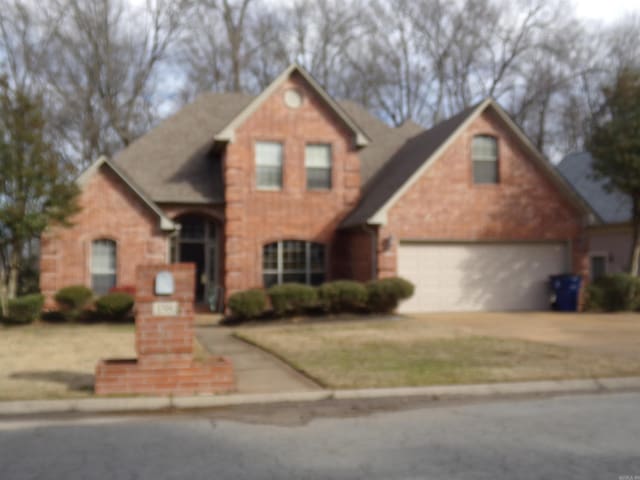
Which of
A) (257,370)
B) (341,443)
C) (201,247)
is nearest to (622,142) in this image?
(201,247)

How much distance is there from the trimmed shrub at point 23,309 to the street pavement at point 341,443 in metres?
10.7

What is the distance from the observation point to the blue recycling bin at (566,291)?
1984 centimetres

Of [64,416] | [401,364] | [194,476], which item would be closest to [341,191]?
[401,364]

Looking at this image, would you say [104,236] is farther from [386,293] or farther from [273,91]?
[386,293]

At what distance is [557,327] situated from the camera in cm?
1573

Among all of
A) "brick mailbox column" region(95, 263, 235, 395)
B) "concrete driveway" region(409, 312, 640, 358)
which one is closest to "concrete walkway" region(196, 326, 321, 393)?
"brick mailbox column" region(95, 263, 235, 395)

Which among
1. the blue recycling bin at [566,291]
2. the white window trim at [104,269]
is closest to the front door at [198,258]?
the white window trim at [104,269]

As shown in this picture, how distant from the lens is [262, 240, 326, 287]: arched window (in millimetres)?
20453

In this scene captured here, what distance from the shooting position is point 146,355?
8.14m

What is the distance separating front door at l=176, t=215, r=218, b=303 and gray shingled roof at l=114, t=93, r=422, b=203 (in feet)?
4.34

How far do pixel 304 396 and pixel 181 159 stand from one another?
603 inches

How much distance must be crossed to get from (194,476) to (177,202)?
16.2 meters

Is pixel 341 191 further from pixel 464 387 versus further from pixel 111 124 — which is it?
pixel 111 124

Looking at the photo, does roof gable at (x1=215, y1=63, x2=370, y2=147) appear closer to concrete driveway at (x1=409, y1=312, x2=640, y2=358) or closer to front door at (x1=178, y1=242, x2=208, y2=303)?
front door at (x1=178, y1=242, x2=208, y2=303)
